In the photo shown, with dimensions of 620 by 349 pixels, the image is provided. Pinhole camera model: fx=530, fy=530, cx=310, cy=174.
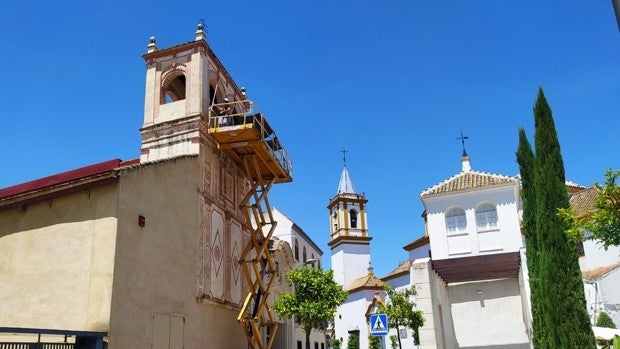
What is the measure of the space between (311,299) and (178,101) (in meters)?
11.0

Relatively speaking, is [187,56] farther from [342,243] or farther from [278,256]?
[342,243]

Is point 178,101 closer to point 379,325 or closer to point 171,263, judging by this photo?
point 171,263

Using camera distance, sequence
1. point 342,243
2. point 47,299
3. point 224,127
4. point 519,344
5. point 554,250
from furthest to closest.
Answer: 1. point 342,243
2. point 519,344
3. point 224,127
4. point 554,250
5. point 47,299

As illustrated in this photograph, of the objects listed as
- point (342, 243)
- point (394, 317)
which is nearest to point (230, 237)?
point (394, 317)

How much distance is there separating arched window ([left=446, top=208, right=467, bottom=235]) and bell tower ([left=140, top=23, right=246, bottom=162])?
40.7 feet

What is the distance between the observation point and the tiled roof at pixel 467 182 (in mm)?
25547

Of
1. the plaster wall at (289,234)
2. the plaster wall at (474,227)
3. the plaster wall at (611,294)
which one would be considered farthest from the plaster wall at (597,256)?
the plaster wall at (289,234)

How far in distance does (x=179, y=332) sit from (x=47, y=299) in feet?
15.3

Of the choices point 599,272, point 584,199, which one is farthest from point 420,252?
point 599,272

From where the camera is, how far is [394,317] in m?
22.7

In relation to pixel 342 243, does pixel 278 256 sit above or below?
below

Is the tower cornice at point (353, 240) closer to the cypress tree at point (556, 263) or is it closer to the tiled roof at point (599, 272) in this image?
the tiled roof at point (599, 272)

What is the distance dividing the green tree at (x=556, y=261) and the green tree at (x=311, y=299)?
453 inches

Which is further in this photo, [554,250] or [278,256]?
[278,256]
